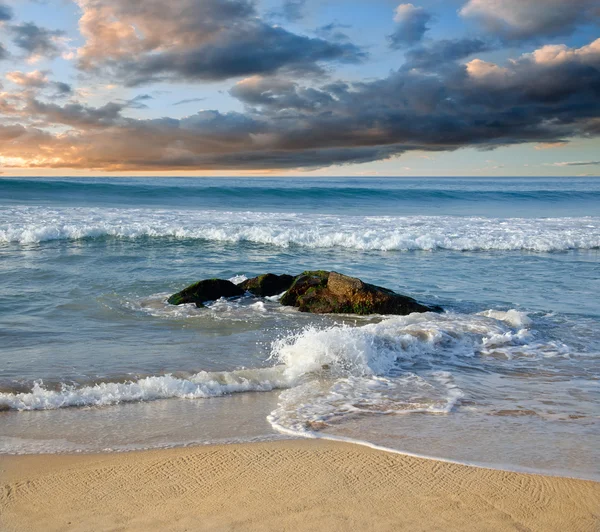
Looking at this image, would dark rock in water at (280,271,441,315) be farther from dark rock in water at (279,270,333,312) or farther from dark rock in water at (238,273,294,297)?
dark rock in water at (238,273,294,297)

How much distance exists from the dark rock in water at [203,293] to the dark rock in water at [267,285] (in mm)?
418

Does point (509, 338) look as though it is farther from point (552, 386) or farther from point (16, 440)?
point (16, 440)

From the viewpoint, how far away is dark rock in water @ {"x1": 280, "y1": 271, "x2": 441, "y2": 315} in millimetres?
9328

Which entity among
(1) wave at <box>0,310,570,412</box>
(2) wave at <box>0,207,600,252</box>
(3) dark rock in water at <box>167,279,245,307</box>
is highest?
(2) wave at <box>0,207,600,252</box>

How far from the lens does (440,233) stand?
2006 cm

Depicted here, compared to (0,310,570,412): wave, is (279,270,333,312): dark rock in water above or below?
above

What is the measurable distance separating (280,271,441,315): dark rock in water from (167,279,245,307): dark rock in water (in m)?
1.08

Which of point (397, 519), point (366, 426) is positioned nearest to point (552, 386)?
point (366, 426)

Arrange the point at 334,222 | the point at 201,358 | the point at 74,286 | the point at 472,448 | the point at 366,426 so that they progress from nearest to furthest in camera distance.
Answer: the point at 472,448, the point at 366,426, the point at 201,358, the point at 74,286, the point at 334,222

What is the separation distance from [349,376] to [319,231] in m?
14.5

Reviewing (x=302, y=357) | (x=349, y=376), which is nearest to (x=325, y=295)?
(x=302, y=357)

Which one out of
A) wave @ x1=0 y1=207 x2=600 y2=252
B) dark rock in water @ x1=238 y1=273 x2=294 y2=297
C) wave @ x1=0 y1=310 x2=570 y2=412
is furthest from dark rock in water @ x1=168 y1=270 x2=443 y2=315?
wave @ x1=0 y1=207 x2=600 y2=252

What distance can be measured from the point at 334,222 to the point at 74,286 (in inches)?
578

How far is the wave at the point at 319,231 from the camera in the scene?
1788 cm
